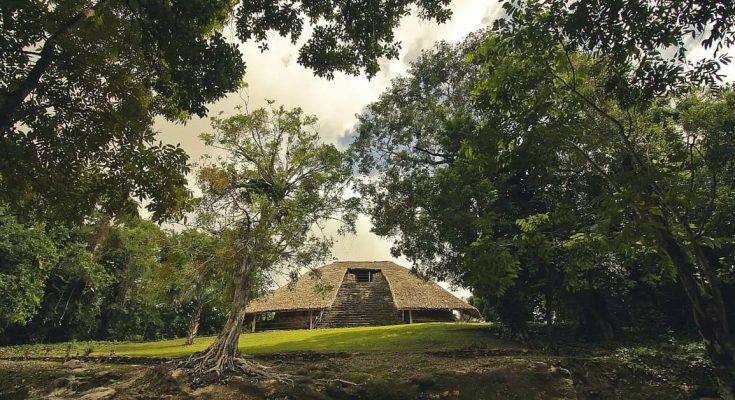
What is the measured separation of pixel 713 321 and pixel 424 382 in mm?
5439

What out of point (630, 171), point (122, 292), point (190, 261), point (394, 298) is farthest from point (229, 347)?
point (122, 292)

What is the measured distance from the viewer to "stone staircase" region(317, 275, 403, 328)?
1022 inches

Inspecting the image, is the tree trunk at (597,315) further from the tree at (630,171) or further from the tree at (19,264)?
the tree at (19,264)

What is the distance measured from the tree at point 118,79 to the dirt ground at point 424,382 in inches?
201

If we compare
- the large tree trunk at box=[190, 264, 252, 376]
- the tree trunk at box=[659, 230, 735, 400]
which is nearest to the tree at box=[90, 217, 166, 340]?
the large tree trunk at box=[190, 264, 252, 376]

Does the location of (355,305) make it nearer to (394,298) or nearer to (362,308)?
(362,308)

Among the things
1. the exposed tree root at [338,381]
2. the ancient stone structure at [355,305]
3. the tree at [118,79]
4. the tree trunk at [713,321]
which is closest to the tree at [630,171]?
the tree trunk at [713,321]

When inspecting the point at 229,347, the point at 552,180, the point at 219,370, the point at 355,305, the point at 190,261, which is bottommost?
the point at 219,370

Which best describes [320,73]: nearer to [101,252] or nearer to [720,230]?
[720,230]

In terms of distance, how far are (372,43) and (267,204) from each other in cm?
713

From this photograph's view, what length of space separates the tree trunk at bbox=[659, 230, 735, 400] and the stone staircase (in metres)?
20.6

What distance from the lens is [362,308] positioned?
90.0ft

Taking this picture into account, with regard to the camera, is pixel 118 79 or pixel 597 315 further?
pixel 597 315

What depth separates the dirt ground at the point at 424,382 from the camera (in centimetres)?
854
